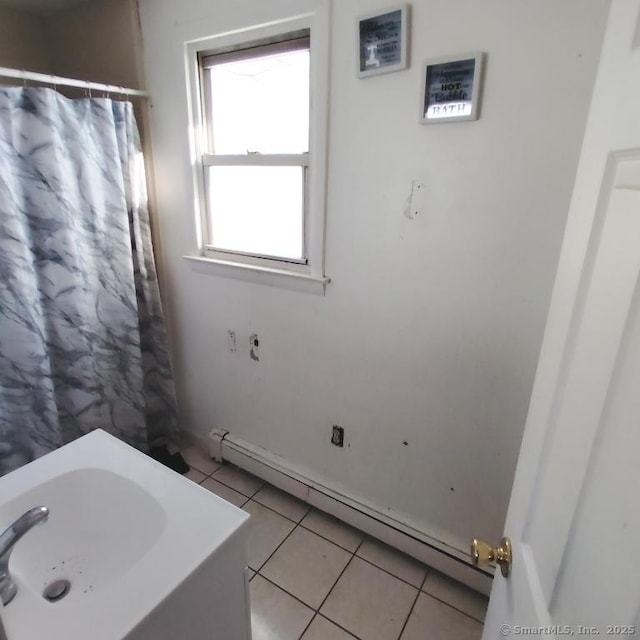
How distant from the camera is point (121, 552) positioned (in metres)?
0.95

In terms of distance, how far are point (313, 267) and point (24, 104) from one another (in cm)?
120

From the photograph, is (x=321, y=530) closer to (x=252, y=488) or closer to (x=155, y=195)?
(x=252, y=488)

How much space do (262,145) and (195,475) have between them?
1657mm

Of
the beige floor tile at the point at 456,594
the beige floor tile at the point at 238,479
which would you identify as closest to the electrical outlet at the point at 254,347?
the beige floor tile at the point at 238,479

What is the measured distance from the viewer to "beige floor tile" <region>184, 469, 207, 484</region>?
6.41 feet

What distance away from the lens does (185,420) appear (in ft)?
7.28

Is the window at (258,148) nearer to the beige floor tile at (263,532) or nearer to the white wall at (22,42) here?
the white wall at (22,42)

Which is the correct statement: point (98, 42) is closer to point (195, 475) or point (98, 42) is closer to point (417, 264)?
point (417, 264)

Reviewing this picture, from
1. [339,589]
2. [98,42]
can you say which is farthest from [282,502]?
[98,42]

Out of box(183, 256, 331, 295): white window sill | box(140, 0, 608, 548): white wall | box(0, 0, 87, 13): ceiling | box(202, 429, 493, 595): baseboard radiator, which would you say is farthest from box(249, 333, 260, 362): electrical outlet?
box(0, 0, 87, 13): ceiling

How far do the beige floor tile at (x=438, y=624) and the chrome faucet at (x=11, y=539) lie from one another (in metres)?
1.18

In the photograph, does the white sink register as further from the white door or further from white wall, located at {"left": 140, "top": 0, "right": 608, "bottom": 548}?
white wall, located at {"left": 140, "top": 0, "right": 608, "bottom": 548}

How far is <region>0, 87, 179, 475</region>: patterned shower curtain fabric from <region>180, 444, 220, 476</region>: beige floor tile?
0.32 m

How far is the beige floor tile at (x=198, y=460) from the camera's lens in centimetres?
203
